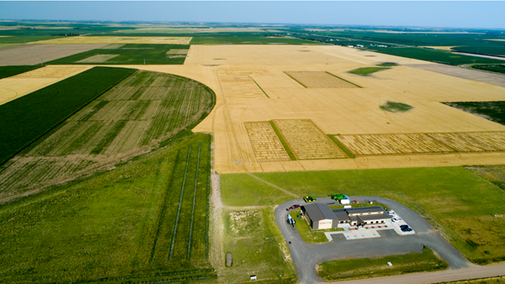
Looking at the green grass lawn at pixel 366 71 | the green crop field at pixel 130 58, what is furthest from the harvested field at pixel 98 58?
the green grass lawn at pixel 366 71

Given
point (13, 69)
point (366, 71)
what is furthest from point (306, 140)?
point (13, 69)

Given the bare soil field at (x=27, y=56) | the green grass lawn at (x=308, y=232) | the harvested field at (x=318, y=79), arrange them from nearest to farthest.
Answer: the green grass lawn at (x=308, y=232) < the harvested field at (x=318, y=79) < the bare soil field at (x=27, y=56)

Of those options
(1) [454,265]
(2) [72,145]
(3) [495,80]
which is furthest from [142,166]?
(3) [495,80]

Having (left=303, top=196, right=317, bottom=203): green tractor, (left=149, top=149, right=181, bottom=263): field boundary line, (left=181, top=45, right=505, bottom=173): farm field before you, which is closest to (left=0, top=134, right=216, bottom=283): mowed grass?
(left=149, top=149, right=181, bottom=263): field boundary line

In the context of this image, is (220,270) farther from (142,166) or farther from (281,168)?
(142,166)

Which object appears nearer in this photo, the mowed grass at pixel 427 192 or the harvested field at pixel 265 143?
the mowed grass at pixel 427 192

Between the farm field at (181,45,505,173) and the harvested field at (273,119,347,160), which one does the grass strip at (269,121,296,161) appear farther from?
the farm field at (181,45,505,173)

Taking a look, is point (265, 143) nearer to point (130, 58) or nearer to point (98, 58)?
point (130, 58)

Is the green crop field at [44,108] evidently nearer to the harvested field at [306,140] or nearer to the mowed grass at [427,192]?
the mowed grass at [427,192]
